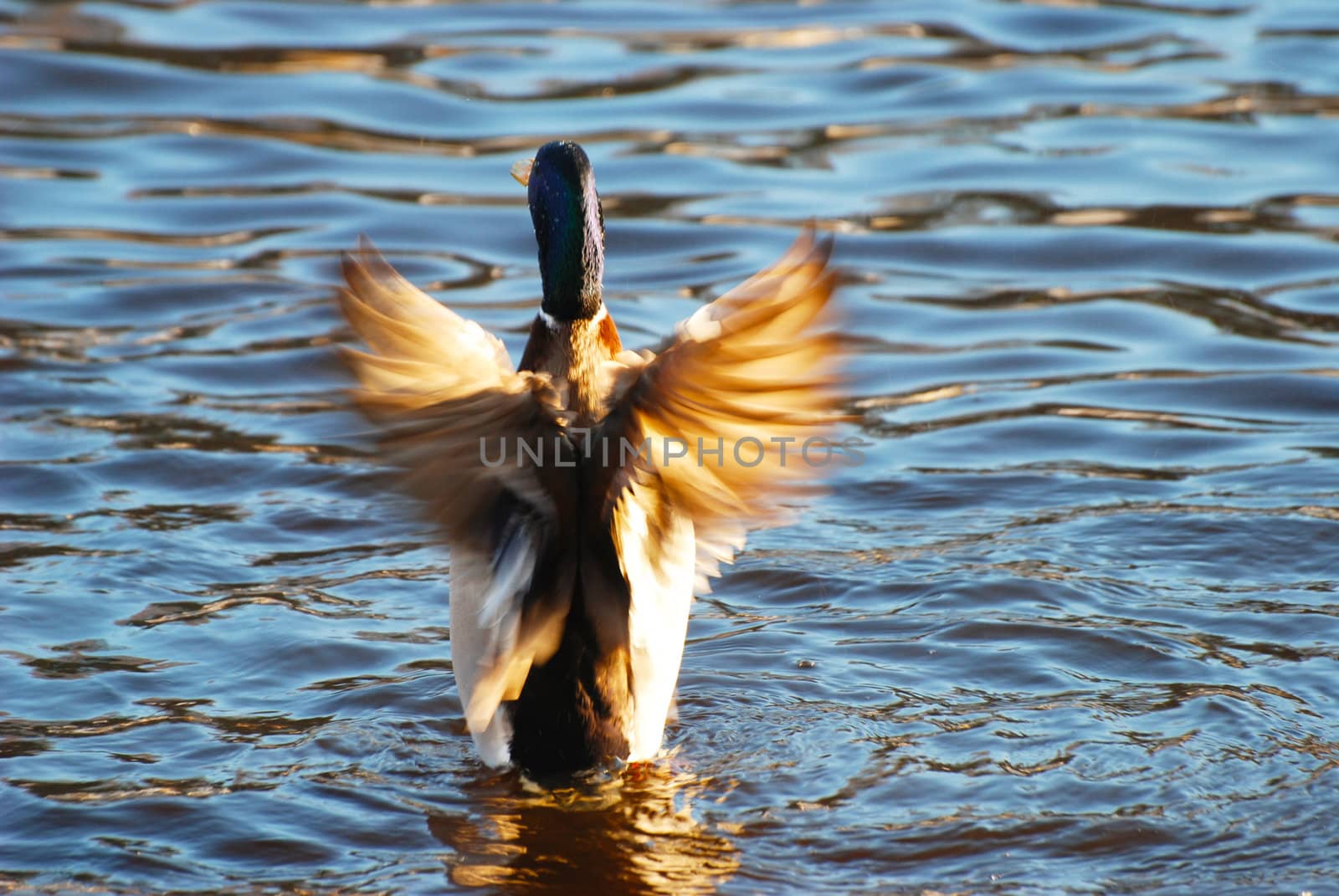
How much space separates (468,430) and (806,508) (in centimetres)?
141

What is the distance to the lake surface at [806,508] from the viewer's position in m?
3.64

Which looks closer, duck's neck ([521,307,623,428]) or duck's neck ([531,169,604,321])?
duck's neck ([521,307,623,428])

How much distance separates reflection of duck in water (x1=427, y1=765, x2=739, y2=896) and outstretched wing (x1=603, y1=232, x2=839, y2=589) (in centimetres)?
70

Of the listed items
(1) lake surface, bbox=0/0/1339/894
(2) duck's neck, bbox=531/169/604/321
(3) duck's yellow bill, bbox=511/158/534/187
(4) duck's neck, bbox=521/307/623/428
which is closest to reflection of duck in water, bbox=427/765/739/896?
(1) lake surface, bbox=0/0/1339/894

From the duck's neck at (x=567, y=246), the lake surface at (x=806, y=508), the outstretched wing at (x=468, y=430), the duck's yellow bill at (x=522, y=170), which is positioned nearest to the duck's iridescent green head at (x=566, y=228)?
the duck's neck at (x=567, y=246)

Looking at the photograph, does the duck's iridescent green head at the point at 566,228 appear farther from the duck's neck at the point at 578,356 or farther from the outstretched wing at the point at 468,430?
the outstretched wing at the point at 468,430

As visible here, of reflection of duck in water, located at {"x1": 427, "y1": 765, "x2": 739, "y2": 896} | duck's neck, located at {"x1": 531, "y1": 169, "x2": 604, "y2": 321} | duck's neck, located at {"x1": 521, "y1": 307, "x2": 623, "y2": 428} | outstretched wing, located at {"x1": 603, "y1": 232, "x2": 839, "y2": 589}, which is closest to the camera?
outstretched wing, located at {"x1": 603, "y1": 232, "x2": 839, "y2": 589}

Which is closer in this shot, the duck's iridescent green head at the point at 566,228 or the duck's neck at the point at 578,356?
the duck's neck at the point at 578,356

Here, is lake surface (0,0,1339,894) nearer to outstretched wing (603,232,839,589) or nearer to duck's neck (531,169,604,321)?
outstretched wing (603,232,839,589)

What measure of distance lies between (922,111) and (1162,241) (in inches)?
86.7

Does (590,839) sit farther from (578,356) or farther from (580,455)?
(578,356)

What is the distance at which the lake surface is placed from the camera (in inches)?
143

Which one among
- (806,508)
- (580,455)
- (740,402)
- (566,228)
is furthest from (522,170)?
(806,508)

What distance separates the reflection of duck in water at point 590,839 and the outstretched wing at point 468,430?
49cm
